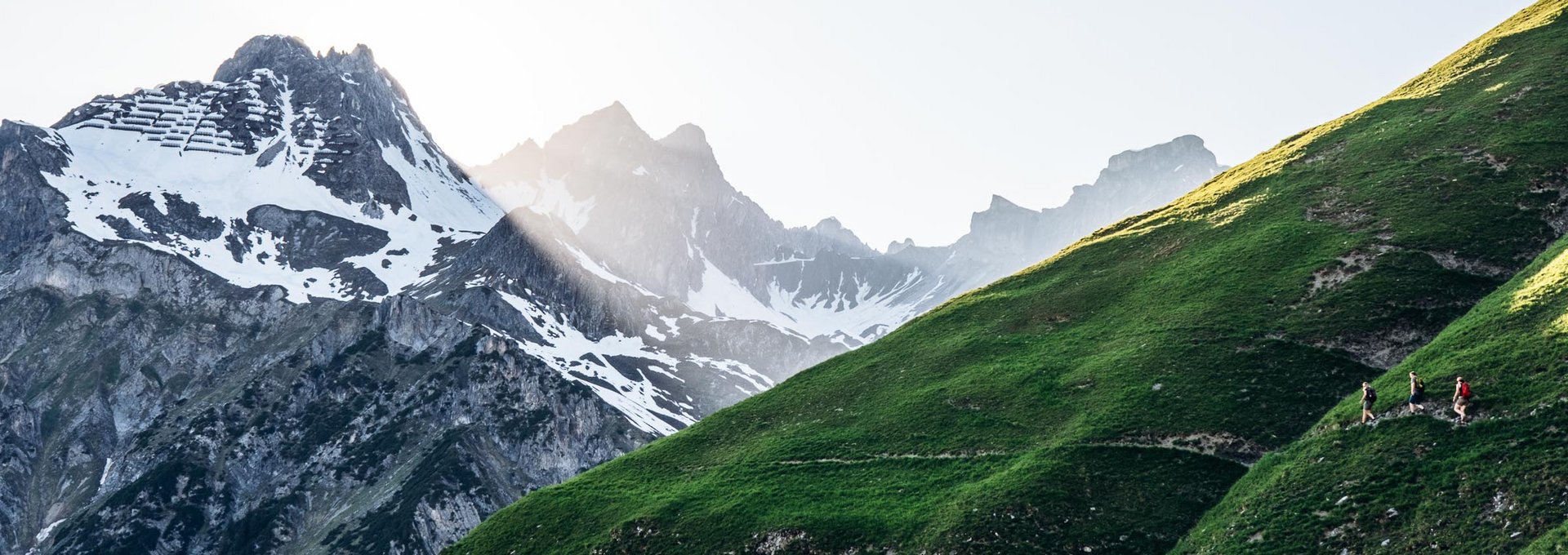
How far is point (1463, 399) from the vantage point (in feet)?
155

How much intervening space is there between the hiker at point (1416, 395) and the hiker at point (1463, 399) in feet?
6.06

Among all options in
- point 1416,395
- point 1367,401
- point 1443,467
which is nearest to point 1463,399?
point 1416,395

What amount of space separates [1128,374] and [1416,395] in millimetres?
22263

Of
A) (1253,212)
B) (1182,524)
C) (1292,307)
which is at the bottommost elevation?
(1182,524)

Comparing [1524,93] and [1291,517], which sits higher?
[1524,93]

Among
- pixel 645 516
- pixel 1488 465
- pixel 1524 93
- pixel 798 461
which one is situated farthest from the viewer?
pixel 1524 93

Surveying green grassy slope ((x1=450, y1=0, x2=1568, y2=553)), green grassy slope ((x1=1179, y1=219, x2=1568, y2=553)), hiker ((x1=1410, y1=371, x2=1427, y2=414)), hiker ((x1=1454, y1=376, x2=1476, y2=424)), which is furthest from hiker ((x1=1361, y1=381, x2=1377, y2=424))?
green grassy slope ((x1=450, y1=0, x2=1568, y2=553))

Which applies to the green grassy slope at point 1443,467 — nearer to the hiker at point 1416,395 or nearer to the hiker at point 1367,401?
the hiker at point 1416,395

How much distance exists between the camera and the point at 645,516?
69375mm

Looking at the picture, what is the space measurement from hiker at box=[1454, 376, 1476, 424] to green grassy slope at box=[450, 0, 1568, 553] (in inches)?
393

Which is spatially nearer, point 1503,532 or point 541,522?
point 1503,532

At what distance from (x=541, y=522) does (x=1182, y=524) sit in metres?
42.6

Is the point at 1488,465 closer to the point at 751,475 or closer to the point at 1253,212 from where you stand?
the point at 751,475

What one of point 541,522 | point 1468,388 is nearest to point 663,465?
point 541,522
